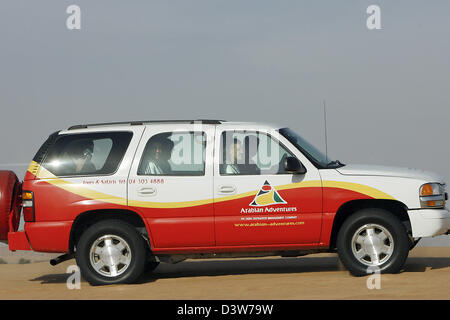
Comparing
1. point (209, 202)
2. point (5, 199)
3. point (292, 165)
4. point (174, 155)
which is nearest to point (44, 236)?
point (5, 199)

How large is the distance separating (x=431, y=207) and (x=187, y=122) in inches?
131

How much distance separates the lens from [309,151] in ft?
36.7

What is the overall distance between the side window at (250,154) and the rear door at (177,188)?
21cm

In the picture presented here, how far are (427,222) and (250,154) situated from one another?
94.3 inches

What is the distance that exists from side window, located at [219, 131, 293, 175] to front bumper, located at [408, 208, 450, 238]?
175 centimetres

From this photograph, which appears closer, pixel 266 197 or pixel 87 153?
pixel 266 197

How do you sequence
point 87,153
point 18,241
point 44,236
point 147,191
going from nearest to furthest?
point 147,191
point 44,236
point 18,241
point 87,153

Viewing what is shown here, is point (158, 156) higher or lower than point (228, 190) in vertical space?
higher

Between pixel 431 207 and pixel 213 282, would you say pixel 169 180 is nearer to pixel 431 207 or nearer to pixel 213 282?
pixel 213 282

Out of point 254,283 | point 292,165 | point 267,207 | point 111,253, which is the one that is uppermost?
point 292,165

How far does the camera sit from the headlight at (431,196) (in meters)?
10.8

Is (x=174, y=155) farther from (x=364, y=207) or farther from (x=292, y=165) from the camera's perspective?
(x=364, y=207)

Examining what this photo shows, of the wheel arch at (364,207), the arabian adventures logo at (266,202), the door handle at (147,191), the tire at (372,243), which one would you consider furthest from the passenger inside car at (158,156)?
the tire at (372,243)

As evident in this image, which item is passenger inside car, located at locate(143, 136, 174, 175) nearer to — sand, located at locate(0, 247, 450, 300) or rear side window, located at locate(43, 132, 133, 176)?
rear side window, located at locate(43, 132, 133, 176)
